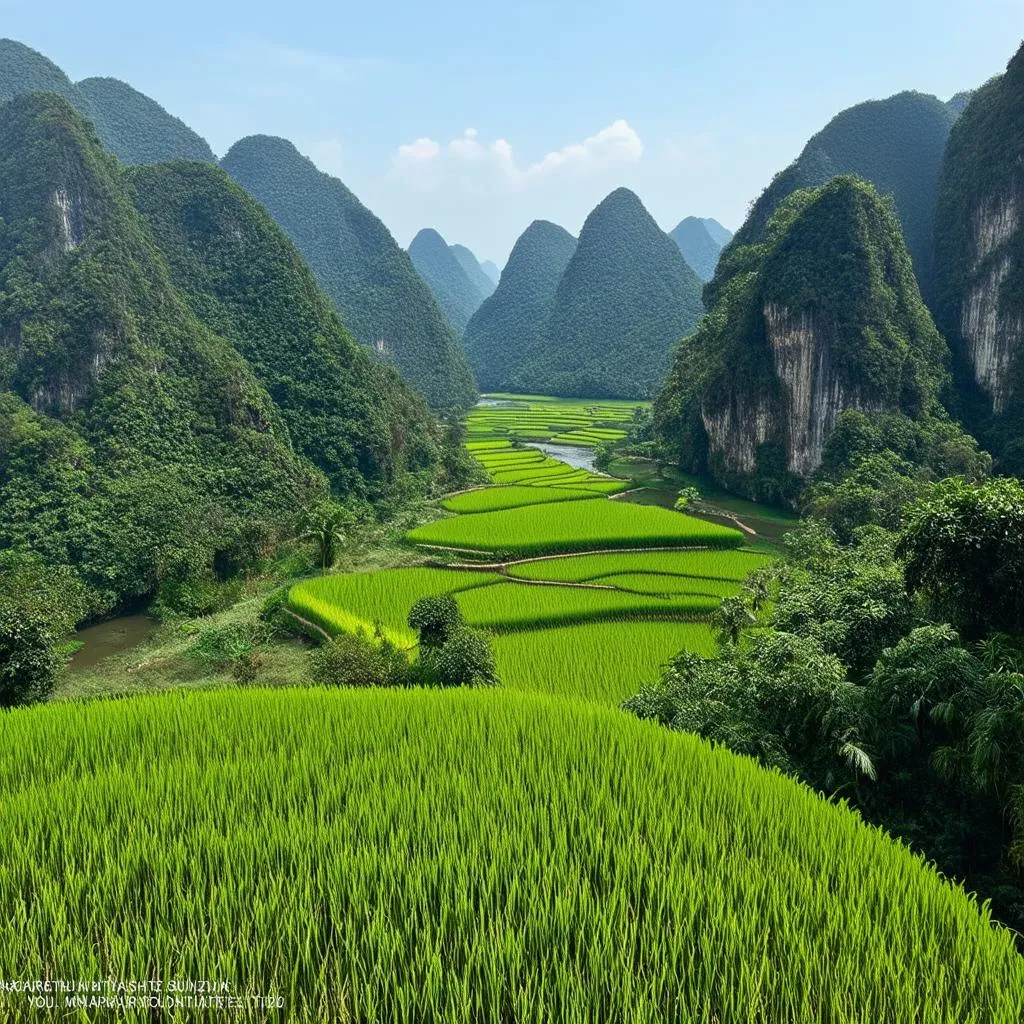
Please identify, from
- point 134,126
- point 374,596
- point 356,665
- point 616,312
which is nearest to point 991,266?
point 374,596

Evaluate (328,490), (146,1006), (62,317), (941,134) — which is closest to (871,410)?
(328,490)

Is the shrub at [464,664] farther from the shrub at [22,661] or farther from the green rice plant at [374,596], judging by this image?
the shrub at [22,661]

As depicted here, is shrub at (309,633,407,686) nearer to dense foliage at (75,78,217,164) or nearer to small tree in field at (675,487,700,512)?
small tree in field at (675,487,700,512)

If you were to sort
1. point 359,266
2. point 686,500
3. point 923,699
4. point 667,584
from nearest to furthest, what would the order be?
point 923,699, point 667,584, point 686,500, point 359,266

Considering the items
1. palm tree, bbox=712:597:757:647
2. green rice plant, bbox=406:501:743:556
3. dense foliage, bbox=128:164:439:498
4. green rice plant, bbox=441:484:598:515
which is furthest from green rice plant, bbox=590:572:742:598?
dense foliage, bbox=128:164:439:498

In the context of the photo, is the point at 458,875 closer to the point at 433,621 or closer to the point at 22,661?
the point at 433,621
